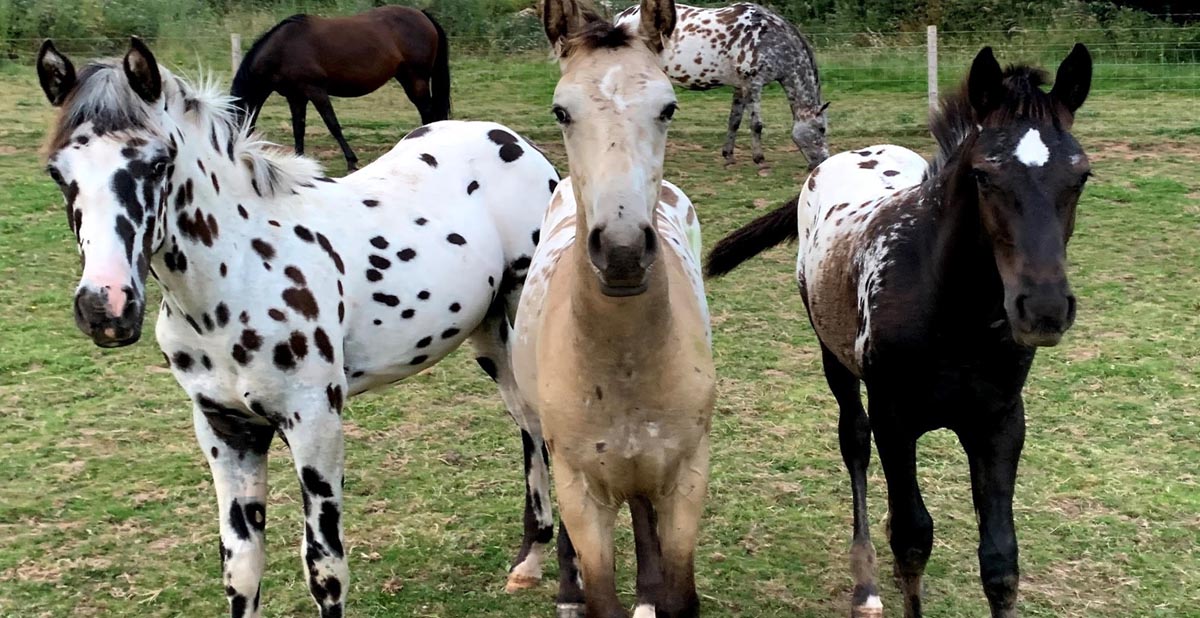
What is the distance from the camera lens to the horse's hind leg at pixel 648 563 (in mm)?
3023

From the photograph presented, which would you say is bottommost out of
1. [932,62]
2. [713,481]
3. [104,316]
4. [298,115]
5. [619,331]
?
Answer: [713,481]

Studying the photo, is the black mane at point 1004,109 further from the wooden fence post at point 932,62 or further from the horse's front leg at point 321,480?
the wooden fence post at point 932,62

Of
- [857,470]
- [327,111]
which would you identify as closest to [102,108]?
[857,470]

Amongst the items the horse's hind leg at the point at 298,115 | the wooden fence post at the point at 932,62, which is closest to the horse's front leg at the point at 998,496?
the horse's hind leg at the point at 298,115

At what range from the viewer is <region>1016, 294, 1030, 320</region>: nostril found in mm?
2385

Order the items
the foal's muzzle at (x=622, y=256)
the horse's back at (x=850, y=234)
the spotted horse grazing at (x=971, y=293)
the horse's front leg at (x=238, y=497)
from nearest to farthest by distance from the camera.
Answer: the foal's muzzle at (x=622, y=256), the spotted horse grazing at (x=971, y=293), the horse's front leg at (x=238, y=497), the horse's back at (x=850, y=234)

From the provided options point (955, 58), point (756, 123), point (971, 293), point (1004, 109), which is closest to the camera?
point (1004, 109)

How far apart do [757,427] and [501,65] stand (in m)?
11.6

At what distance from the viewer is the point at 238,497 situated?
3012mm

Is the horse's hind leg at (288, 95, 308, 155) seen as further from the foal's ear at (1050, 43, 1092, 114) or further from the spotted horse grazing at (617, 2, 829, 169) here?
the foal's ear at (1050, 43, 1092, 114)

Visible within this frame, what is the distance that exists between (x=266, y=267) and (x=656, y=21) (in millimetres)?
1319

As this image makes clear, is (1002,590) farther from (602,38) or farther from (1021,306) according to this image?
(602,38)

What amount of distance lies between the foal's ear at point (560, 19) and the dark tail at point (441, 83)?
8412 millimetres

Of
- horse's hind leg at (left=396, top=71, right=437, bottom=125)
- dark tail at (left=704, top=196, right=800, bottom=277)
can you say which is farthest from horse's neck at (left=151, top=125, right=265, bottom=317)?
horse's hind leg at (left=396, top=71, right=437, bottom=125)
